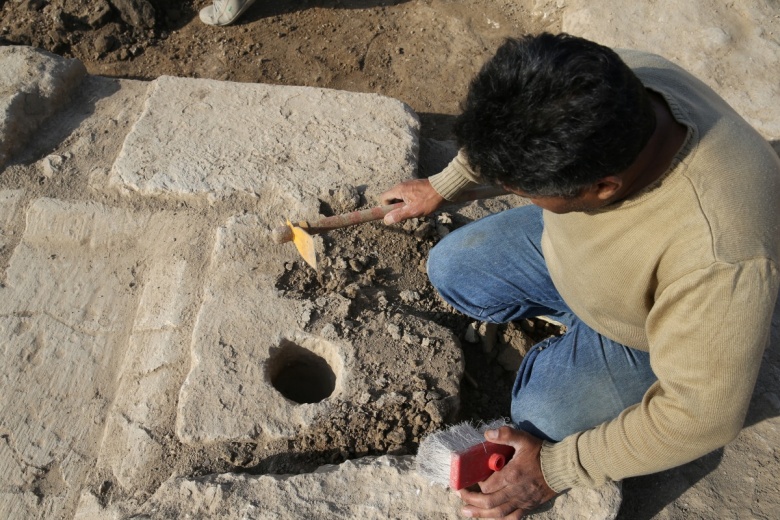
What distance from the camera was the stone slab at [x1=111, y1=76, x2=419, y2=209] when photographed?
2.60m

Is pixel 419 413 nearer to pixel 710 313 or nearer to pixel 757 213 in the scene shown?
pixel 710 313

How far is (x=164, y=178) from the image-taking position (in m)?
2.61

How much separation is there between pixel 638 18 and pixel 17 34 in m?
3.51

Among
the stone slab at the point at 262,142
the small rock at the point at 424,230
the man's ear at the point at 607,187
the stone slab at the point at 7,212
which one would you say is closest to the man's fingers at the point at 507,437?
the man's ear at the point at 607,187

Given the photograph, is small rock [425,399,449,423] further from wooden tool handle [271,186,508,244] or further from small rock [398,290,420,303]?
wooden tool handle [271,186,508,244]

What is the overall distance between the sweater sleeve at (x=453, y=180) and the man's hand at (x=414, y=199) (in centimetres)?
4

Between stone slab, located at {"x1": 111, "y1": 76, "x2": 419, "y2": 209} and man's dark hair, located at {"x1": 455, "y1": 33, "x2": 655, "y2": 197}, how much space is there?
1.34 metres

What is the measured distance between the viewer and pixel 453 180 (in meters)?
2.25

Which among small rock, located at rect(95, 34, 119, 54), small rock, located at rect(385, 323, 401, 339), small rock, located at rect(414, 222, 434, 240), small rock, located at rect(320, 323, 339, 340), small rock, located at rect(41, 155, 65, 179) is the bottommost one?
small rock, located at rect(385, 323, 401, 339)

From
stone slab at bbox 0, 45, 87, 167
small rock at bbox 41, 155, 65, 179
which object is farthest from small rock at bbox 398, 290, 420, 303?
stone slab at bbox 0, 45, 87, 167

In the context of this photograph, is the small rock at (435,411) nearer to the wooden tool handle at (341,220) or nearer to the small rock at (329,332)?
the small rock at (329,332)

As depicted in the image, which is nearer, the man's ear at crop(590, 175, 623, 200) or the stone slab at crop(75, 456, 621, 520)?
the man's ear at crop(590, 175, 623, 200)

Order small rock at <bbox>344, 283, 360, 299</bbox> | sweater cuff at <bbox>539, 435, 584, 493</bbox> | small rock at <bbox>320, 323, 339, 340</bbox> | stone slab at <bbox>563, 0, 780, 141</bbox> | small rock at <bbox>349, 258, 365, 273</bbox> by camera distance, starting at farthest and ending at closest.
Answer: stone slab at <bbox>563, 0, 780, 141</bbox> → small rock at <bbox>349, 258, 365, 273</bbox> → small rock at <bbox>344, 283, 360, 299</bbox> → small rock at <bbox>320, 323, 339, 340</bbox> → sweater cuff at <bbox>539, 435, 584, 493</bbox>

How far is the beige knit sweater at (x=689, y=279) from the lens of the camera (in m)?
1.36
